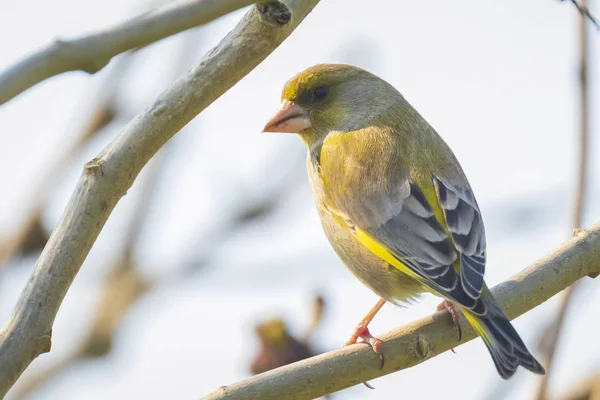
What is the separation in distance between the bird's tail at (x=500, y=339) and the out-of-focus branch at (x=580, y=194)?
9cm

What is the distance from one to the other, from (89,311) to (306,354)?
5.02 feet

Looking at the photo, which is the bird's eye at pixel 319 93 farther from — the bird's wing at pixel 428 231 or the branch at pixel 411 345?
the branch at pixel 411 345

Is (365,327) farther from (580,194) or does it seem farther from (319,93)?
(319,93)

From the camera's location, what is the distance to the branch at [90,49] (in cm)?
179

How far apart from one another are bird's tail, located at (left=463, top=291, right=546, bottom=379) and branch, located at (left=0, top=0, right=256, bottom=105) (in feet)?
6.81

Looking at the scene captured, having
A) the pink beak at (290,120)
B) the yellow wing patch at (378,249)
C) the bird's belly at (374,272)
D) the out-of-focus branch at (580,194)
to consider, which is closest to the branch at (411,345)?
the out-of-focus branch at (580,194)

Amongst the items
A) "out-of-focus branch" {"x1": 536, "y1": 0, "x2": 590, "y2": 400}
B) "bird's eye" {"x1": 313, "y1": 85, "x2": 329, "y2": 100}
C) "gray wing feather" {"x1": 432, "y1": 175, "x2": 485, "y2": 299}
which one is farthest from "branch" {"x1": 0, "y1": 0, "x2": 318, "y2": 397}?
"bird's eye" {"x1": 313, "y1": 85, "x2": 329, "y2": 100}

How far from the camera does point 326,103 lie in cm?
513

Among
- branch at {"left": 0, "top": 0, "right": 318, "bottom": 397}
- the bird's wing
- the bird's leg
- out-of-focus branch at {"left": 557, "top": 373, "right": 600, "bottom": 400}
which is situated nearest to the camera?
branch at {"left": 0, "top": 0, "right": 318, "bottom": 397}

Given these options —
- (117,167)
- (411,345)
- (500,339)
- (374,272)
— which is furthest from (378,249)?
(117,167)

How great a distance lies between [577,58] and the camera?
11.6ft

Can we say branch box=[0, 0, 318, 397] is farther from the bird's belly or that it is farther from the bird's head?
the bird's head

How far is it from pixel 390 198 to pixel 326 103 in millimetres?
974

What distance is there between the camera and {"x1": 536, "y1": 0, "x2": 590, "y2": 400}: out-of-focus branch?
321 cm
